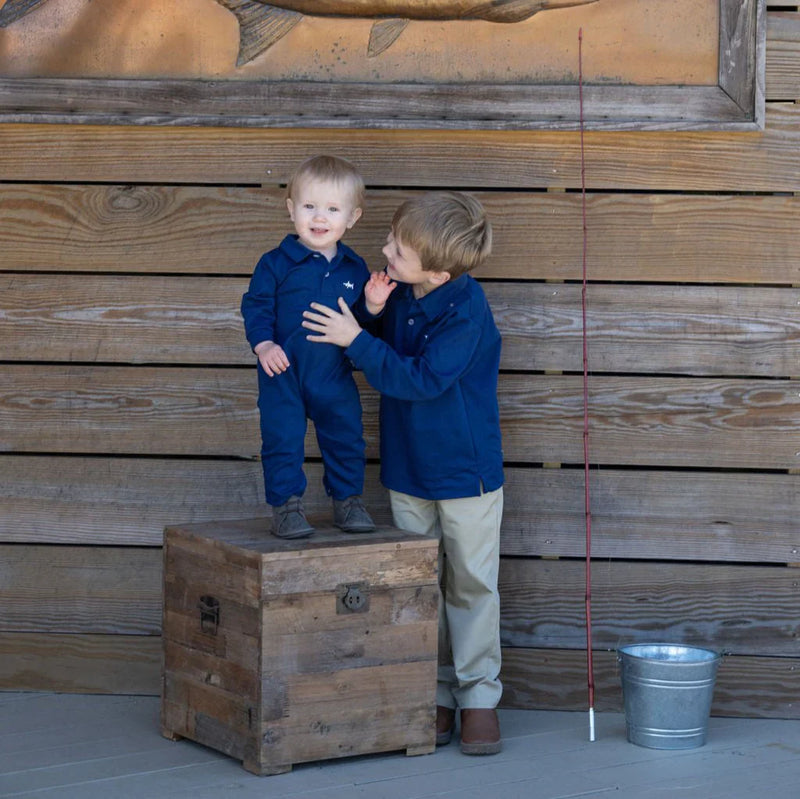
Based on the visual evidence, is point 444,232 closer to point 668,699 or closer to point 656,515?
point 656,515

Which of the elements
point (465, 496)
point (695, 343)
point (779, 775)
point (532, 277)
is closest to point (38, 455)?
point (465, 496)

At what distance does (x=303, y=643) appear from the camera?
2893 mm

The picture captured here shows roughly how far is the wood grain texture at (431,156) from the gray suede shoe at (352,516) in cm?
92

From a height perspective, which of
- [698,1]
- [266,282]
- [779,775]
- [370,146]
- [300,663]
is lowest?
[779,775]

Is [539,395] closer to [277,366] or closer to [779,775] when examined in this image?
[277,366]

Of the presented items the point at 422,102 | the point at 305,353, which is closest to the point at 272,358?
the point at 305,353

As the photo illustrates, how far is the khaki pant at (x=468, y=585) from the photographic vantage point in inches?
125

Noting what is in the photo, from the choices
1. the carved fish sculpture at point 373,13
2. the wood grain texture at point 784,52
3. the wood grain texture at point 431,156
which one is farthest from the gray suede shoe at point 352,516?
the wood grain texture at point 784,52

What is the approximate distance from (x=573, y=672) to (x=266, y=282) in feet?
4.61

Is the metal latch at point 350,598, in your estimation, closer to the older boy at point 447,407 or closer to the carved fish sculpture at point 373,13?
the older boy at point 447,407

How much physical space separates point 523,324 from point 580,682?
1023 mm

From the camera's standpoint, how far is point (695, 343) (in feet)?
11.2

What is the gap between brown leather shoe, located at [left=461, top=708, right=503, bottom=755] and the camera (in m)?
3.08

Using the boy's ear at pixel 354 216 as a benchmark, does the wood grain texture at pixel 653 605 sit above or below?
below
